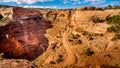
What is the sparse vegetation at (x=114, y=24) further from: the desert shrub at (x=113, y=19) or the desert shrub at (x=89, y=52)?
the desert shrub at (x=89, y=52)

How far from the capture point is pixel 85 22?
4900 centimetres

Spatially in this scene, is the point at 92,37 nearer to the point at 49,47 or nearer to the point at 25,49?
the point at 49,47

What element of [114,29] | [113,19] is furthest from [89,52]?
[113,19]

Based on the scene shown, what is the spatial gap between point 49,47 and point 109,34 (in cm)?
960

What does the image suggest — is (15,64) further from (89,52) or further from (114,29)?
(114,29)

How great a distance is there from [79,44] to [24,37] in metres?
9.08

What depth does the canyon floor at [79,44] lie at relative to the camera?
1328 inches

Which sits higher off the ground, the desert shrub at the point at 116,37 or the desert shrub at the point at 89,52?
the desert shrub at the point at 116,37

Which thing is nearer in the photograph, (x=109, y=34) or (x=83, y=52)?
(x=83, y=52)

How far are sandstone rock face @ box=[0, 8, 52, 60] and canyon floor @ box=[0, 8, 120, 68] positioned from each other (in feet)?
4.51

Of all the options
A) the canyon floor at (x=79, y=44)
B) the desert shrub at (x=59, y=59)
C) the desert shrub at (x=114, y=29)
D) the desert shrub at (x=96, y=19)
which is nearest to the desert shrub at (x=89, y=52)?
the canyon floor at (x=79, y=44)

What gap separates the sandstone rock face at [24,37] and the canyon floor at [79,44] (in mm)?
1374

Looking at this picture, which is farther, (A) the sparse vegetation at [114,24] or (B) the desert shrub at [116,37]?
(A) the sparse vegetation at [114,24]

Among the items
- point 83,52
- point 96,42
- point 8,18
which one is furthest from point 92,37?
point 8,18
